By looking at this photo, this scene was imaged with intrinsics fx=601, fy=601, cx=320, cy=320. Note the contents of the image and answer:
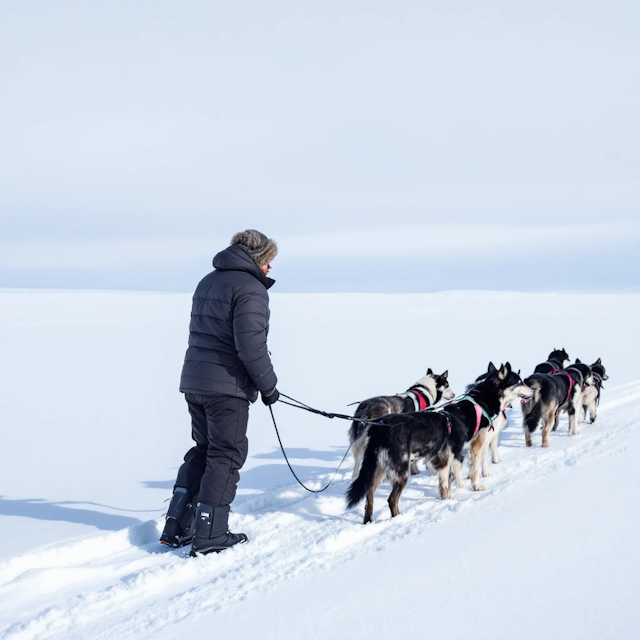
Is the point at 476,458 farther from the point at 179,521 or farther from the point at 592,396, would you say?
the point at 592,396

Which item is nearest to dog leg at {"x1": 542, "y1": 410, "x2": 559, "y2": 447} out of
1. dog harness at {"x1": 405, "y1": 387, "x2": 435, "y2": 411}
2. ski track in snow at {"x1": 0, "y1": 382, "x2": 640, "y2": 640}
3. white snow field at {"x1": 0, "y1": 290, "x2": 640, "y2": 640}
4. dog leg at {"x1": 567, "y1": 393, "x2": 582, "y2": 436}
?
white snow field at {"x1": 0, "y1": 290, "x2": 640, "y2": 640}

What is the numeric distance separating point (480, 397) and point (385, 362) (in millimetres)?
10025

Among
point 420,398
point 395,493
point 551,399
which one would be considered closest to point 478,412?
point 420,398

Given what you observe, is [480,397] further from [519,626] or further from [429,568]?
[519,626]

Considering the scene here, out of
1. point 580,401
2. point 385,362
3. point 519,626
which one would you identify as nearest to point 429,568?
point 519,626

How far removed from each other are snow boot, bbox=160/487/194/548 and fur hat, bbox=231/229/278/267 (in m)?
1.71

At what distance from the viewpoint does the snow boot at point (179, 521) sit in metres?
4.11

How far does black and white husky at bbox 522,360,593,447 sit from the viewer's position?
6.84 meters

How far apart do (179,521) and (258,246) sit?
196 centimetres

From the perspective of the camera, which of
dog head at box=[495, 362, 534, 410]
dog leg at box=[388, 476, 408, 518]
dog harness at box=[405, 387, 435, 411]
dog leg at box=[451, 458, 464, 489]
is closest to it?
dog leg at box=[388, 476, 408, 518]

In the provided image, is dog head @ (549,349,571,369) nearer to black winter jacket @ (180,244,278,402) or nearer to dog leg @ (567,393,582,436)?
dog leg @ (567,393,582,436)

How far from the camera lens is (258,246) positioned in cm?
407

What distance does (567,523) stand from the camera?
396cm

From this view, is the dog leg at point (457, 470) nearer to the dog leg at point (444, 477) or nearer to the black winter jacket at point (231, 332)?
the dog leg at point (444, 477)
